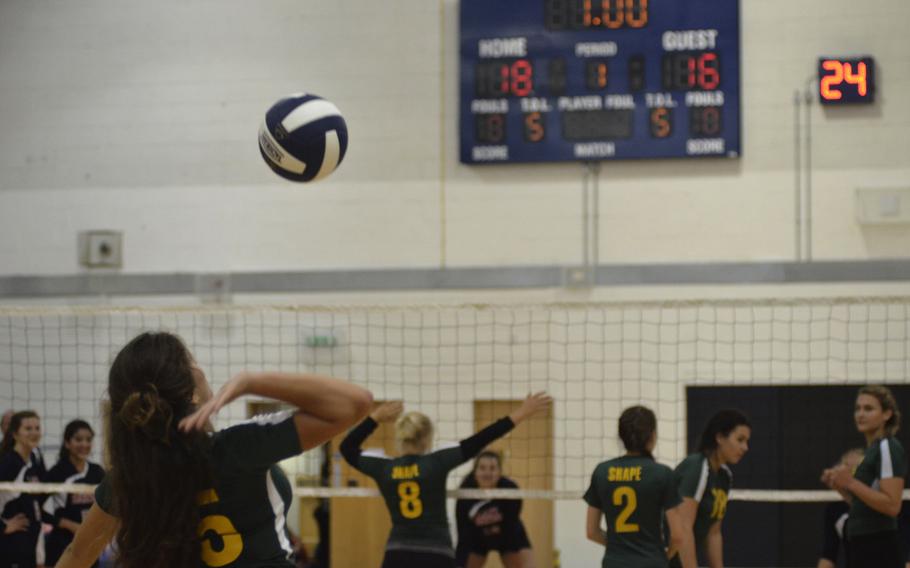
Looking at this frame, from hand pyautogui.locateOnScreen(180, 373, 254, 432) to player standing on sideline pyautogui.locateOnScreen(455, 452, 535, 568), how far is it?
6.72m

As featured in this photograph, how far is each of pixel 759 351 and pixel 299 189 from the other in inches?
201

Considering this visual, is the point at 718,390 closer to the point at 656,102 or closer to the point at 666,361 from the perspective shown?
the point at 666,361

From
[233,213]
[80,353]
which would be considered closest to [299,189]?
[233,213]

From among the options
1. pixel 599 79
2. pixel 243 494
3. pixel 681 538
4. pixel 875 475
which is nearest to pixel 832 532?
pixel 875 475

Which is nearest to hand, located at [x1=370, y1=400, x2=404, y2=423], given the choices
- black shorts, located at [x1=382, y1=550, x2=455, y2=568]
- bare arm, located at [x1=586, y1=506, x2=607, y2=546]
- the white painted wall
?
black shorts, located at [x1=382, y1=550, x2=455, y2=568]

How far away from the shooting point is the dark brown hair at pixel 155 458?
269 centimetres

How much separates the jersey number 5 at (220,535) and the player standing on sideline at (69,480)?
6.16 m

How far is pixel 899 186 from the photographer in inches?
476

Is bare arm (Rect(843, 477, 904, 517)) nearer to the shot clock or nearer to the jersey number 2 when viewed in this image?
the jersey number 2

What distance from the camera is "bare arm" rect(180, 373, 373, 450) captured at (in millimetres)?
2531

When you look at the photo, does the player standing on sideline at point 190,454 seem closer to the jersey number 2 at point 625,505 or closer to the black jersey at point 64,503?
the jersey number 2 at point 625,505

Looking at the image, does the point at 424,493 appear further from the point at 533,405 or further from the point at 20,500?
the point at 20,500

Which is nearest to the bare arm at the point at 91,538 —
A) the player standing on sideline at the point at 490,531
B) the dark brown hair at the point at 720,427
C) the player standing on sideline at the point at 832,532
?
the dark brown hair at the point at 720,427

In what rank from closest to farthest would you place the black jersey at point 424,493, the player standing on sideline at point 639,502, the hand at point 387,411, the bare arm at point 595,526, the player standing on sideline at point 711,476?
the player standing on sideline at point 639,502 < the player standing on sideline at point 711,476 < the bare arm at point 595,526 < the black jersey at point 424,493 < the hand at point 387,411
